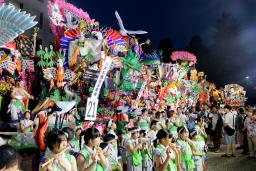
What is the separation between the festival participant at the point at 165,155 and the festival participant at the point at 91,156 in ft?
3.26

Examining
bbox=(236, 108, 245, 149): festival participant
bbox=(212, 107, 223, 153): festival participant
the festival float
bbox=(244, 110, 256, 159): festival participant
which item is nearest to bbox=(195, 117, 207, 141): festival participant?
the festival float

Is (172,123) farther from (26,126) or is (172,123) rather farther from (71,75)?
(26,126)

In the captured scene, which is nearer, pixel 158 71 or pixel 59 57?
pixel 59 57

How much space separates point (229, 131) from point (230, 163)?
1859 mm

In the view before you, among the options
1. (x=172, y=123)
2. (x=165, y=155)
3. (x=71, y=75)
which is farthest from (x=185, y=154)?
(x=71, y=75)

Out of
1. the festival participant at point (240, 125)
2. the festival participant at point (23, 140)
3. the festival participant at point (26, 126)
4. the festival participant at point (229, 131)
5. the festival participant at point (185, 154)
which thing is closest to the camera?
the festival participant at point (185, 154)

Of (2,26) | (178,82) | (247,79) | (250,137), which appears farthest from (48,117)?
(247,79)

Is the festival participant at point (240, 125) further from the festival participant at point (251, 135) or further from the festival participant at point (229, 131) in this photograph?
the festival participant at point (251, 135)

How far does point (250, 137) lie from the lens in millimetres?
11055

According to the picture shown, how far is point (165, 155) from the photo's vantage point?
462 cm

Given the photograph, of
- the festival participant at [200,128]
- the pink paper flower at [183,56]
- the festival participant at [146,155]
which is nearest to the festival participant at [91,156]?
the festival participant at [146,155]

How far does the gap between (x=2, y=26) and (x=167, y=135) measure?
10.8 feet

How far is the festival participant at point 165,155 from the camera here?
4512 mm

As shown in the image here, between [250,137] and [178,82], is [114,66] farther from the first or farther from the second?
[178,82]
